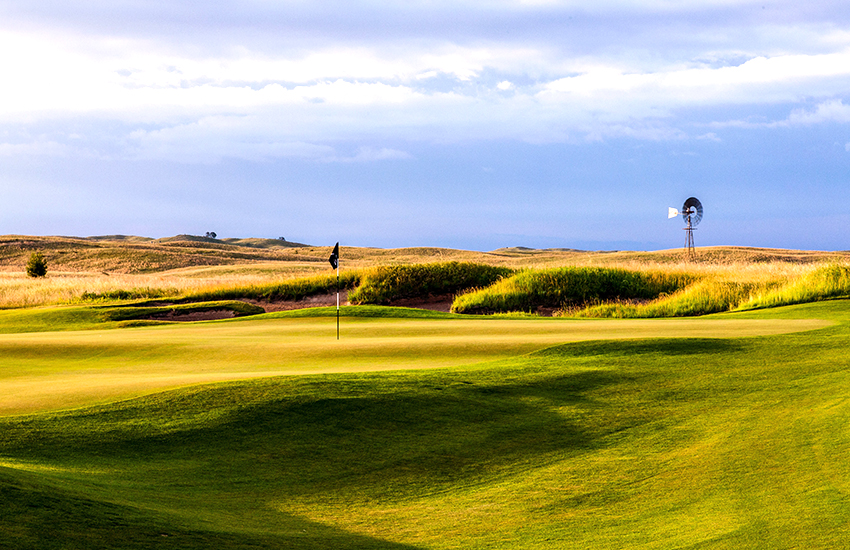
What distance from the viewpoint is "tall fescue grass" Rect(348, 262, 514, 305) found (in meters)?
35.6

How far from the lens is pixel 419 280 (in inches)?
1463

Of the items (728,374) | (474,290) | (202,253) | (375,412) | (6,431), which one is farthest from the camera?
(202,253)

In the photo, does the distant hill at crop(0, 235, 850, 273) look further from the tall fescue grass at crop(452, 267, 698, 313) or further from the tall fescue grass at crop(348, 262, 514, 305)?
the tall fescue grass at crop(452, 267, 698, 313)

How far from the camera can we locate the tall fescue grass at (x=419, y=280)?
35562mm

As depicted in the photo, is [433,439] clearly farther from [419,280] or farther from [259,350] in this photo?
[419,280]

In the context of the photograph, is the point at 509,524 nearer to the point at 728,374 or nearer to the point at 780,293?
the point at 728,374

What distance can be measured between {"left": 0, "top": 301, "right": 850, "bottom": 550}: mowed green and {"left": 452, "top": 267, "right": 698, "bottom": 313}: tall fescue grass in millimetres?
16859

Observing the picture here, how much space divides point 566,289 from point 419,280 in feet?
24.6

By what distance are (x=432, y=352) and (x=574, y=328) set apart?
5225 mm

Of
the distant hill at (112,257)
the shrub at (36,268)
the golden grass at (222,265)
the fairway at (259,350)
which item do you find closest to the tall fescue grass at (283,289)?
the golden grass at (222,265)

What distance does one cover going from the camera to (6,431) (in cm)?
883

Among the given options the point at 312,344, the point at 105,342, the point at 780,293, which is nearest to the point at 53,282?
the point at 105,342

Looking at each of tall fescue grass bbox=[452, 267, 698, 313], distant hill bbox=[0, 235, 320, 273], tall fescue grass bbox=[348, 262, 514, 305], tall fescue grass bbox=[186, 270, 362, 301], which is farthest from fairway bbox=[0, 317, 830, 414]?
distant hill bbox=[0, 235, 320, 273]

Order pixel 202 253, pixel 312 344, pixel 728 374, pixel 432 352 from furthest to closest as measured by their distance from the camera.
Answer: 1. pixel 202 253
2. pixel 312 344
3. pixel 432 352
4. pixel 728 374
